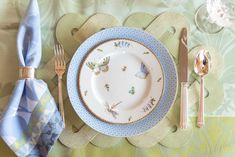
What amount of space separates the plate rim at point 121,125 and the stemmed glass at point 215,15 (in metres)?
0.14

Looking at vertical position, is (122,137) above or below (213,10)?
below

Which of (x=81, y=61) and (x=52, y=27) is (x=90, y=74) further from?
(x=52, y=27)

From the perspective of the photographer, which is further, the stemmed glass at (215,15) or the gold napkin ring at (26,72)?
the stemmed glass at (215,15)

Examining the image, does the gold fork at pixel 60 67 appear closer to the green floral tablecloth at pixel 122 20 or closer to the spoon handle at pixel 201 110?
the green floral tablecloth at pixel 122 20

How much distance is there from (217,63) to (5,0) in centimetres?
55

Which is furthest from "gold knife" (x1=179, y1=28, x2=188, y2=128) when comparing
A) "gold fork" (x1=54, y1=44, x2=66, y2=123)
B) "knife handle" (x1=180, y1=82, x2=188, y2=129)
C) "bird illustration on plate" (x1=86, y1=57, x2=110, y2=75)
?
"gold fork" (x1=54, y1=44, x2=66, y2=123)

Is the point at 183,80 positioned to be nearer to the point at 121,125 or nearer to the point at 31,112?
the point at 121,125

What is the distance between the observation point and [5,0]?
89 centimetres

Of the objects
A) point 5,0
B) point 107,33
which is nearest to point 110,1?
point 107,33

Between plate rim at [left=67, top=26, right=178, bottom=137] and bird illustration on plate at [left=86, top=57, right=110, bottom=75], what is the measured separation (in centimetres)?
3

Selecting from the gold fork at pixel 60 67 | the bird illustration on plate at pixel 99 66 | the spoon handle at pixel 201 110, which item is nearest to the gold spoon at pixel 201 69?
the spoon handle at pixel 201 110

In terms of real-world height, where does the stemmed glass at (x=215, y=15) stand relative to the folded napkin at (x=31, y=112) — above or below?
above

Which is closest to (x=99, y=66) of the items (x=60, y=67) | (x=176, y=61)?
(x=60, y=67)

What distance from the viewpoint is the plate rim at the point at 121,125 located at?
866mm
